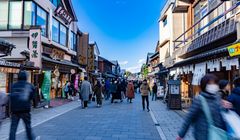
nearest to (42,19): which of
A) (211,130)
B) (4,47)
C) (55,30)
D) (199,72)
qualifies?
(55,30)

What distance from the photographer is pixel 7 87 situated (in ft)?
43.5

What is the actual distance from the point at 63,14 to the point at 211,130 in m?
23.0

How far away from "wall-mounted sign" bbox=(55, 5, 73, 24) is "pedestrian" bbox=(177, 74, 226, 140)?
69.5ft

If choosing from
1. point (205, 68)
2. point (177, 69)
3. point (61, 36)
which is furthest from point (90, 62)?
point (205, 68)

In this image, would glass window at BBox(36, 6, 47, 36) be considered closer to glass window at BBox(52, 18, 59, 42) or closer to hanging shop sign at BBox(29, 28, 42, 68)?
glass window at BBox(52, 18, 59, 42)

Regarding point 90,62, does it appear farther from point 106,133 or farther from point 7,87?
point 106,133

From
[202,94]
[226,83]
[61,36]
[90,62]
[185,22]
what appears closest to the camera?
[202,94]

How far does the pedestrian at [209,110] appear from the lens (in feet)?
11.5

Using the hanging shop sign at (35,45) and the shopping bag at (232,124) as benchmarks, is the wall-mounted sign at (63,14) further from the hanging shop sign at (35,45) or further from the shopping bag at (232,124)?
the shopping bag at (232,124)

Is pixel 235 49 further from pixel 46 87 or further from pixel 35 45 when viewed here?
pixel 35 45

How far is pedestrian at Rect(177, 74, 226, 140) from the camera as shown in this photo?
3514 millimetres

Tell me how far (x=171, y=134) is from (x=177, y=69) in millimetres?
8637

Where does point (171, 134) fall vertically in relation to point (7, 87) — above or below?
below

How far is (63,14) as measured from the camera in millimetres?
24766
